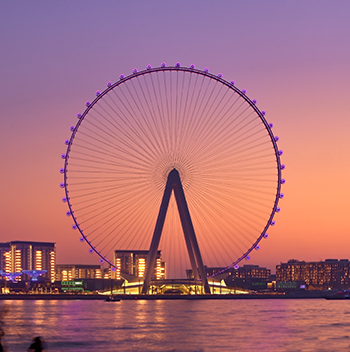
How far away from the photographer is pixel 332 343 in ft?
179

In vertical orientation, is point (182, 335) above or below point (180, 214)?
below

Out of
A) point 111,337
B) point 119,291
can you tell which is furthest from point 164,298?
point 111,337

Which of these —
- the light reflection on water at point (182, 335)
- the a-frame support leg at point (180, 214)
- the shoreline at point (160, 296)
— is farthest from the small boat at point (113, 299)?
the light reflection on water at point (182, 335)

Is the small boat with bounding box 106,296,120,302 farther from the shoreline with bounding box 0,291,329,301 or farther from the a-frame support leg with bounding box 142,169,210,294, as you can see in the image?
the a-frame support leg with bounding box 142,169,210,294

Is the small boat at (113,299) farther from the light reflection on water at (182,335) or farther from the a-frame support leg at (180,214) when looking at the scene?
the light reflection on water at (182,335)

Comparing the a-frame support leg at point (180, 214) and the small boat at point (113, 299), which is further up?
the a-frame support leg at point (180, 214)

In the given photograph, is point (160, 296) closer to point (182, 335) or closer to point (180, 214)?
point (180, 214)

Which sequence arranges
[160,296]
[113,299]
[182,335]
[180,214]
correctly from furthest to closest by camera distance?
[113,299] < [160,296] < [180,214] < [182,335]

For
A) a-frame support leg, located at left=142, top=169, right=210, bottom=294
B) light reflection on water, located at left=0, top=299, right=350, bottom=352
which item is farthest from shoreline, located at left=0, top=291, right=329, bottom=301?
light reflection on water, located at left=0, top=299, right=350, bottom=352

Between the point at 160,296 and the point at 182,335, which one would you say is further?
the point at 160,296

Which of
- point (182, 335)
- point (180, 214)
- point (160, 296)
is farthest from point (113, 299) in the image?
point (182, 335)

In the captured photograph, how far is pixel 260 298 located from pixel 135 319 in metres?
95.8

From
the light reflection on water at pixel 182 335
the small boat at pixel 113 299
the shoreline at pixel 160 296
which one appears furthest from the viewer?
the small boat at pixel 113 299

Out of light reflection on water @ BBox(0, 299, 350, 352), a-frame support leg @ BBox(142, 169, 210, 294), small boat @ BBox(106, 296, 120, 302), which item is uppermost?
a-frame support leg @ BBox(142, 169, 210, 294)
